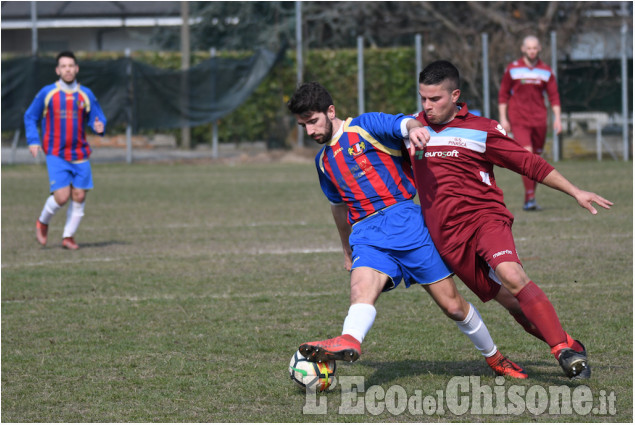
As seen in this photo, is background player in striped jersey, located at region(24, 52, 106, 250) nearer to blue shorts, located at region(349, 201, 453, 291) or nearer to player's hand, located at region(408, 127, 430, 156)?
blue shorts, located at region(349, 201, 453, 291)

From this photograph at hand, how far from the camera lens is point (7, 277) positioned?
812 centimetres

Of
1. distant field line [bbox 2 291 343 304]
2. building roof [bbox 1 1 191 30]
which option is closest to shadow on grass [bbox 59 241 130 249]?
distant field line [bbox 2 291 343 304]

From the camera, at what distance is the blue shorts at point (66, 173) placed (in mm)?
9898

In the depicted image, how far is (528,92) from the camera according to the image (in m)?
12.3

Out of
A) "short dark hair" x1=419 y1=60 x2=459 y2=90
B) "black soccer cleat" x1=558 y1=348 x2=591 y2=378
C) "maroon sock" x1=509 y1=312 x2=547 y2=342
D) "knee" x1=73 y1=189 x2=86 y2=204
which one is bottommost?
"black soccer cleat" x1=558 y1=348 x2=591 y2=378

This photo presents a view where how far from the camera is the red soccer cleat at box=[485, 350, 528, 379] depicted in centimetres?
471

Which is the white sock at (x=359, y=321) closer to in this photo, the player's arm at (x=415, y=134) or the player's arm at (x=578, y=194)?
the player's arm at (x=415, y=134)

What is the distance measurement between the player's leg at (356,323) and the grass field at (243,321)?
0.31 meters

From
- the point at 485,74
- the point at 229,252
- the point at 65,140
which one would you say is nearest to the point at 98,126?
the point at 65,140

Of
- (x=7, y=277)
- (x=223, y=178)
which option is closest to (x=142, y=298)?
(x=7, y=277)

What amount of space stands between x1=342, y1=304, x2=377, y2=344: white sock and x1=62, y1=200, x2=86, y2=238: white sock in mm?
6229

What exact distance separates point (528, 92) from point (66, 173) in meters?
6.26

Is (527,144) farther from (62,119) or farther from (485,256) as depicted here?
(485,256)

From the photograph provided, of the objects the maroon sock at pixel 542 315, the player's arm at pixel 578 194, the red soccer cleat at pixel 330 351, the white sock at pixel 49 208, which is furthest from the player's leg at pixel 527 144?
the red soccer cleat at pixel 330 351
